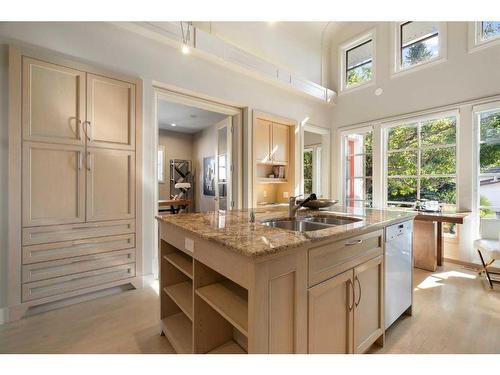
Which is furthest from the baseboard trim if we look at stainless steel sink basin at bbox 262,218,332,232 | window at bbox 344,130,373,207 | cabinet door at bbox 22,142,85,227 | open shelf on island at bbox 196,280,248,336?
cabinet door at bbox 22,142,85,227

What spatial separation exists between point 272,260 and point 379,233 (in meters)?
1.02

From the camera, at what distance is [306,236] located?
1149 millimetres

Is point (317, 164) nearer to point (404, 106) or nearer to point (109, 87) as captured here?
point (404, 106)

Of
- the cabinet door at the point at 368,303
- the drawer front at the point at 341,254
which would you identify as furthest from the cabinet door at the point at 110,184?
the cabinet door at the point at 368,303

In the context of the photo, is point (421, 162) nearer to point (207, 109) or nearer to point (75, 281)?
point (207, 109)

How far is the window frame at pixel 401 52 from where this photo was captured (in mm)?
3613

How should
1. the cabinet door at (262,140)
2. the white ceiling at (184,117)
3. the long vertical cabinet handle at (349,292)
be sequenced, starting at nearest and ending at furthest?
the long vertical cabinet handle at (349,292)
the cabinet door at (262,140)
the white ceiling at (184,117)

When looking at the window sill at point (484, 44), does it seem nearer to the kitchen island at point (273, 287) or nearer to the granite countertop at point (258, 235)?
the kitchen island at point (273, 287)

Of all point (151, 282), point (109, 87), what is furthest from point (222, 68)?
point (151, 282)

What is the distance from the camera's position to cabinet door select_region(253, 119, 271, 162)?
394 cm

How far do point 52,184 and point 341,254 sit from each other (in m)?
2.43

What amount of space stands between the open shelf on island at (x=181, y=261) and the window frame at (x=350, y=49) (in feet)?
14.9

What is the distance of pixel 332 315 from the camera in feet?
4.14

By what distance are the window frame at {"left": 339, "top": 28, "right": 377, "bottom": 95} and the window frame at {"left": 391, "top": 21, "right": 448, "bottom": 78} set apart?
333mm
